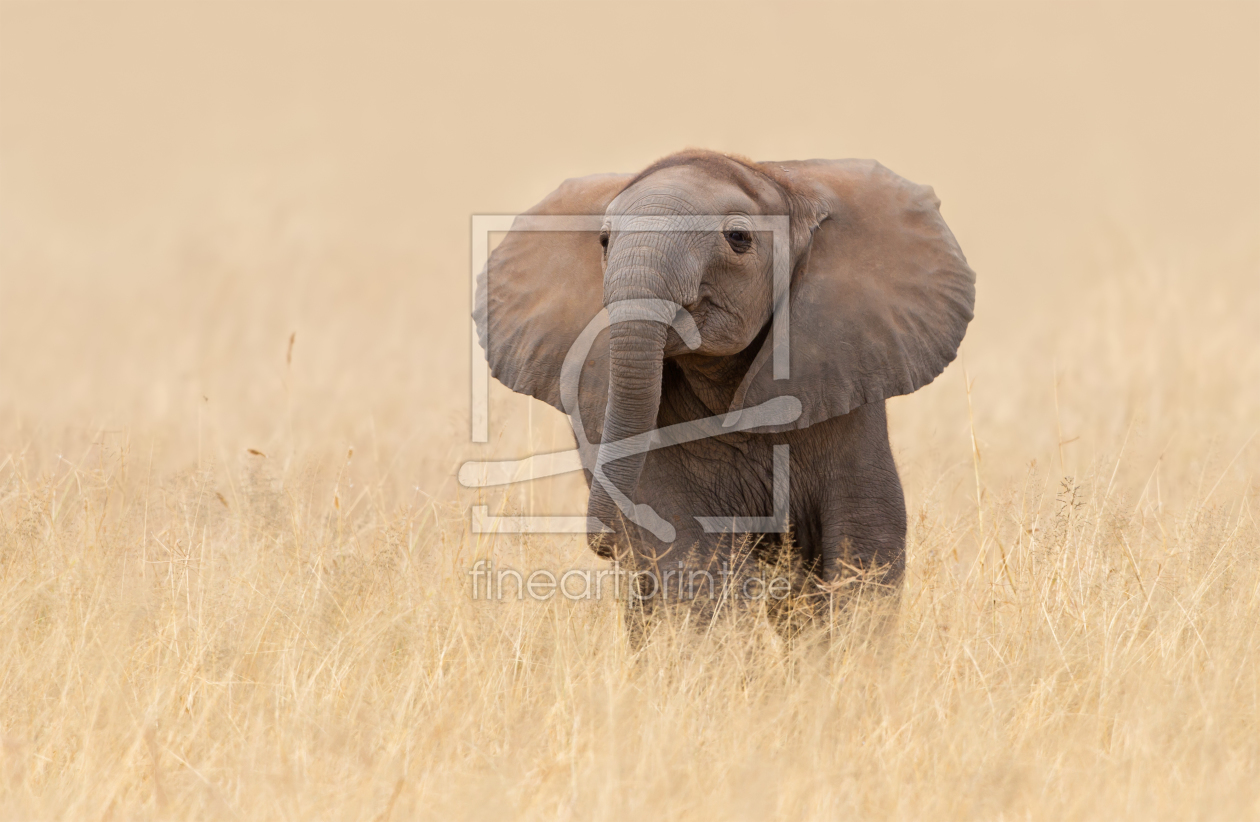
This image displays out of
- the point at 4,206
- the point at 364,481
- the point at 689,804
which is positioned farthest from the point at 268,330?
the point at 689,804

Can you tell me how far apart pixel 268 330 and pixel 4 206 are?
5492 mm

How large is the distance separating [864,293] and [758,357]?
49 centimetres

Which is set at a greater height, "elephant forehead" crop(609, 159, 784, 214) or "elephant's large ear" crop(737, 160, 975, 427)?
"elephant forehead" crop(609, 159, 784, 214)

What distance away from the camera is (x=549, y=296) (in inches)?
213

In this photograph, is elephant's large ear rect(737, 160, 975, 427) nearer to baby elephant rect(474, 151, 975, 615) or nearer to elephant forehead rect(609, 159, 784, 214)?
baby elephant rect(474, 151, 975, 615)

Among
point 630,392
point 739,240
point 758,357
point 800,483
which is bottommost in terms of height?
point 800,483

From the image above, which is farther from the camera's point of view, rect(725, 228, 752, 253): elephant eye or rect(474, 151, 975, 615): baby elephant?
rect(474, 151, 975, 615): baby elephant

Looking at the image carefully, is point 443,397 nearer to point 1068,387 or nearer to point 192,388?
point 192,388

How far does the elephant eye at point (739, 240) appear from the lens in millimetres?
4777

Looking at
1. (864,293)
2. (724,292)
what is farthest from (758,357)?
(864,293)

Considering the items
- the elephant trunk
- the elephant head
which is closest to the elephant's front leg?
the elephant head

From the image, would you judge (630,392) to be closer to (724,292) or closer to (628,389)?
(628,389)

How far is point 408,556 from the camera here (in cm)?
621

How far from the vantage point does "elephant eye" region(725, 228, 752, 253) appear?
4.78 meters
